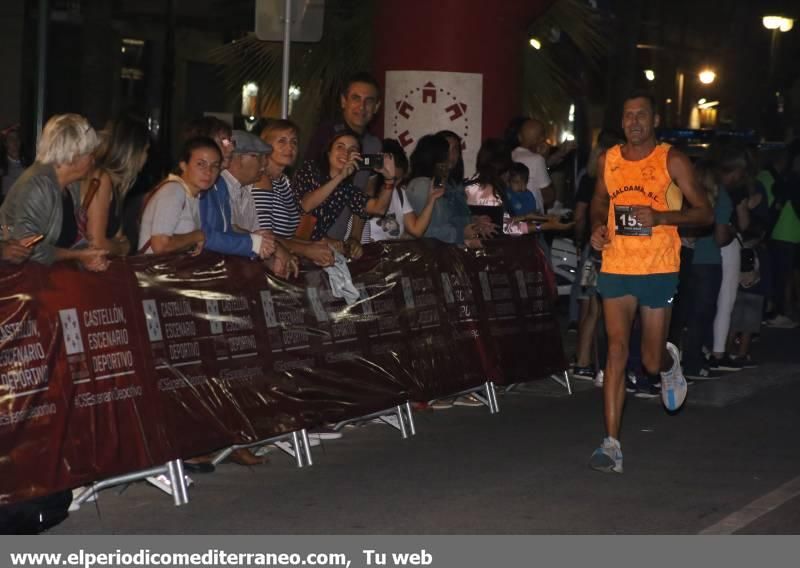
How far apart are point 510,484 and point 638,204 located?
73.9 inches

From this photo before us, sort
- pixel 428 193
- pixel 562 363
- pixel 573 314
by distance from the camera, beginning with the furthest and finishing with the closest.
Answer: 1. pixel 573 314
2. pixel 562 363
3. pixel 428 193

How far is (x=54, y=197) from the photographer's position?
7512 mm

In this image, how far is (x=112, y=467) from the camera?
7.43 meters

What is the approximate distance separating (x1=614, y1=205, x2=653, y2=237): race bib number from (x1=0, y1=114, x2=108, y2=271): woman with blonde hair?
10.2 feet

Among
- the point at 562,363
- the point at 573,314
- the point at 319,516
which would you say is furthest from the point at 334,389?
Result: the point at 573,314

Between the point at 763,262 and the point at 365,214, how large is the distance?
639 cm

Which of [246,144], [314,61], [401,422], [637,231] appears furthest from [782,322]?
[246,144]

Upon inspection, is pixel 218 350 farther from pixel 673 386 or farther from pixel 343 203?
pixel 673 386

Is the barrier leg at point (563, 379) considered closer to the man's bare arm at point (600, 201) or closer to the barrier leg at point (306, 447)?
the man's bare arm at point (600, 201)

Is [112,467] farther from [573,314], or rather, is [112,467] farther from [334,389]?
[573,314]

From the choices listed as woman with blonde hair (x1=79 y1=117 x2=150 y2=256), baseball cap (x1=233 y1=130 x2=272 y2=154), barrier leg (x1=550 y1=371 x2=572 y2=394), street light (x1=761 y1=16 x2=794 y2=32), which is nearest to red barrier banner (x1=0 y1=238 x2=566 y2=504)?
woman with blonde hair (x1=79 y1=117 x2=150 y2=256)

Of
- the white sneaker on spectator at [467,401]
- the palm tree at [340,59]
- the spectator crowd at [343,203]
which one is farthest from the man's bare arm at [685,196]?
the palm tree at [340,59]

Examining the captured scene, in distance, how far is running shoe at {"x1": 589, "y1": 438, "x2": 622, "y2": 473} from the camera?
28.7 feet

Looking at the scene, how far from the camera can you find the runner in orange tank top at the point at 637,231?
8914mm
